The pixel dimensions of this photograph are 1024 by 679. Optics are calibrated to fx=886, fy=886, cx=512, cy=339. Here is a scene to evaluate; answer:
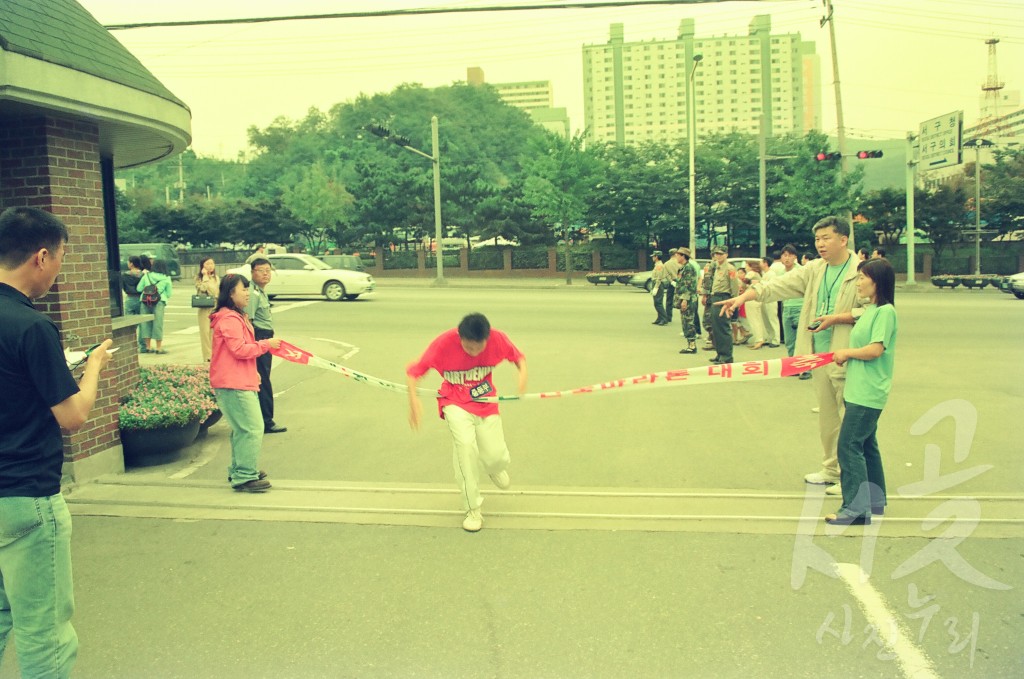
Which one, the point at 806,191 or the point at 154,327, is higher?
the point at 806,191

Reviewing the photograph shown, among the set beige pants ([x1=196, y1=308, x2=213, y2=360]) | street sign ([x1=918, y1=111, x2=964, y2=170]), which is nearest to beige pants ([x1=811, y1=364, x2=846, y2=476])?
beige pants ([x1=196, y1=308, x2=213, y2=360])

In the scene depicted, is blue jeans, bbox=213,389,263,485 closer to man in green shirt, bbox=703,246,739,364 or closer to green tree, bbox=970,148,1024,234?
man in green shirt, bbox=703,246,739,364

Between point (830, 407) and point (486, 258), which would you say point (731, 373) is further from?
point (486, 258)

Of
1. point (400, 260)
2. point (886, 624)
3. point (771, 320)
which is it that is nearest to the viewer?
point (886, 624)

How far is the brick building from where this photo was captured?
20.8ft

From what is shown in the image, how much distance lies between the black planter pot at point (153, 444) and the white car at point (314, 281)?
19371mm

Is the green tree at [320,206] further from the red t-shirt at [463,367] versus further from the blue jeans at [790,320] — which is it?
the red t-shirt at [463,367]

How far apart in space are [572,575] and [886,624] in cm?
160

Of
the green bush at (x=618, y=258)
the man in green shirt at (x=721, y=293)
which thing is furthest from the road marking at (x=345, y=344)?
the green bush at (x=618, y=258)

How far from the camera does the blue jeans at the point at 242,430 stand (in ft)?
21.8

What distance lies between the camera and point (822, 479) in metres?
6.68

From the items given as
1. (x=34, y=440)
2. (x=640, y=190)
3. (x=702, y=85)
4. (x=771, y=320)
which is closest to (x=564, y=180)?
(x=640, y=190)

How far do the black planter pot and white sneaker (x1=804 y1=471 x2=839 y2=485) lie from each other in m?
5.17

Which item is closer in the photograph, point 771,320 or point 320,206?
point 771,320
